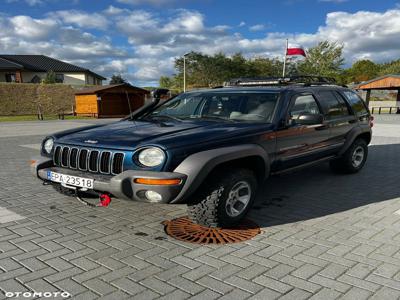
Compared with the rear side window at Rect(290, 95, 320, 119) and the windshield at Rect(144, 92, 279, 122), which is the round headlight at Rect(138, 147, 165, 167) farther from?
the rear side window at Rect(290, 95, 320, 119)

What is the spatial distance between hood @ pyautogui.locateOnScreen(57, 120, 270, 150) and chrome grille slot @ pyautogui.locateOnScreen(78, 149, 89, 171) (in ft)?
0.25

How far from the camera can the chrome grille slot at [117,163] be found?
340 centimetres

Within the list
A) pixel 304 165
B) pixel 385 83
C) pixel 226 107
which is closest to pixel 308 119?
pixel 304 165

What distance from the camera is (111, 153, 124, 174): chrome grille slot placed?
11.2 ft

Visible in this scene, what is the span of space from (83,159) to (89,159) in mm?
110

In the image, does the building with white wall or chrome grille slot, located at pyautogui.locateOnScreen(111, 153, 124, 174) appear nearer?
chrome grille slot, located at pyautogui.locateOnScreen(111, 153, 124, 174)

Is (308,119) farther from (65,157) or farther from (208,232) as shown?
(65,157)

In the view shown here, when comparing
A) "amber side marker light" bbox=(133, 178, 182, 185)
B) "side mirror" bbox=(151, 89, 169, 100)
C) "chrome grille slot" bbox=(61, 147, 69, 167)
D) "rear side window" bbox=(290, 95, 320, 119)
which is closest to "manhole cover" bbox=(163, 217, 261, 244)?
"amber side marker light" bbox=(133, 178, 182, 185)

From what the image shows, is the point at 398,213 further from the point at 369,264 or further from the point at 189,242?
the point at 189,242

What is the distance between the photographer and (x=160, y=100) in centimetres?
550

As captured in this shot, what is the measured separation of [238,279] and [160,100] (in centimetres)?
337

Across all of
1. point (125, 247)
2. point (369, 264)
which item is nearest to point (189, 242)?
point (125, 247)

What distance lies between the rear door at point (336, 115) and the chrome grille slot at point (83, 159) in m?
3.56

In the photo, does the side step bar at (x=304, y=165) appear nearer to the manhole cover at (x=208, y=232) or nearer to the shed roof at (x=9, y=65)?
the manhole cover at (x=208, y=232)
